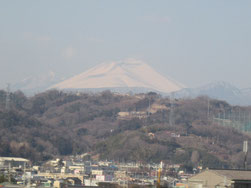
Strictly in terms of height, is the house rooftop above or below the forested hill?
below

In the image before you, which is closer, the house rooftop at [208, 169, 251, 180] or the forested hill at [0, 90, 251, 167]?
the house rooftop at [208, 169, 251, 180]

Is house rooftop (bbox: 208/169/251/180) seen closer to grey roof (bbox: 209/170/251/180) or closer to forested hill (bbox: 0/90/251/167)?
grey roof (bbox: 209/170/251/180)

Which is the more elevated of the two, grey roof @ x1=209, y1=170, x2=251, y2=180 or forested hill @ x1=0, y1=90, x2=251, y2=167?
forested hill @ x1=0, y1=90, x2=251, y2=167

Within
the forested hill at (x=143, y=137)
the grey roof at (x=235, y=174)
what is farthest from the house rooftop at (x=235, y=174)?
the forested hill at (x=143, y=137)

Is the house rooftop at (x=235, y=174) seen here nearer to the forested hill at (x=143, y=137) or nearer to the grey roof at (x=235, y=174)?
the grey roof at (x=235, y=174)

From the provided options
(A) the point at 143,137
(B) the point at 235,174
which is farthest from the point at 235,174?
(A) the point at 143,137

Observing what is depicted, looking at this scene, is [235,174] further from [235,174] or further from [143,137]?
[143,137]

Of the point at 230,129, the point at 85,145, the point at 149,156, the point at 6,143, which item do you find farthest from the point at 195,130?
the point at 6,143

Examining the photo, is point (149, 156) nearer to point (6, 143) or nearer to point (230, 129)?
point (6, 143)

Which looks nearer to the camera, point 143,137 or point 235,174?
point 235,174

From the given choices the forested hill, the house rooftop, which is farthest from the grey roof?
the forested hill

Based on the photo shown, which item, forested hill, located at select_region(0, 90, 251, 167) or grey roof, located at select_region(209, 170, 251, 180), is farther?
forested hill, located at select_region(0, 90, 251, 167)
